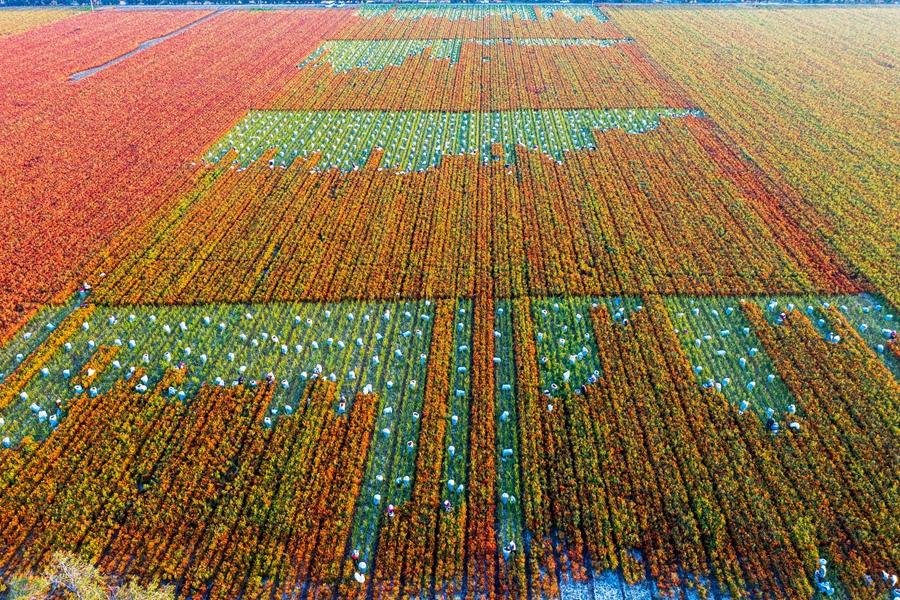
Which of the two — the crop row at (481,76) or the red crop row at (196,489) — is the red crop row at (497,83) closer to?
the crop row at (481,76)

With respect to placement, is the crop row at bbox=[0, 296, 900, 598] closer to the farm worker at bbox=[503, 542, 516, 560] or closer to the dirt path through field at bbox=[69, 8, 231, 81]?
the farm worker at bbox=[503, 542, 516, 560]

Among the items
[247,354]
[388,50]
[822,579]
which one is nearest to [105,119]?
[388,50]

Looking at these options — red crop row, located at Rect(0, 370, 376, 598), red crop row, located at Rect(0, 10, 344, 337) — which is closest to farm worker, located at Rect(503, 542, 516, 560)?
red crop row, located at Rect(0, 370, 376, 598)

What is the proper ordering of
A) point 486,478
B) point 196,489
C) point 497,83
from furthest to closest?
point 497,83 < point 486,478 < point 196,489

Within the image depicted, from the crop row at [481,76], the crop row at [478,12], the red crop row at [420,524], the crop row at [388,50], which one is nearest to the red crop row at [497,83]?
the crop row at [481,76]

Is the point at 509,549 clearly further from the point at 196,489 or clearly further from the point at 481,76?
the point at 481,76
